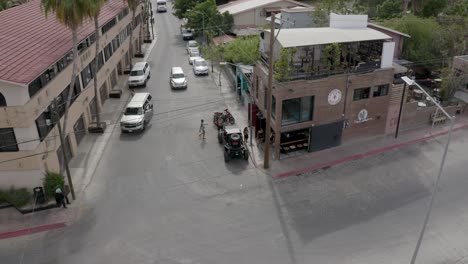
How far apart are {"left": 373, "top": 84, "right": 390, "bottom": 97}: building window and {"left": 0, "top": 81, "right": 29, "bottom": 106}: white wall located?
21.7m

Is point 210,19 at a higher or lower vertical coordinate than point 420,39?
higher

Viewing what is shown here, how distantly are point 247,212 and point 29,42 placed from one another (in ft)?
56.4

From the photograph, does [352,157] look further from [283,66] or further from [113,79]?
[113,79]

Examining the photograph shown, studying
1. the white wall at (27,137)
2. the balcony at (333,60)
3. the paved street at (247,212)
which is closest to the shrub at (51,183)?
the paved street at (247,212)

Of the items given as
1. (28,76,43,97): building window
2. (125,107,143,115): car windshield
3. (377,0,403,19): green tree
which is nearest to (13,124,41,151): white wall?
(28,76,43,97): building window

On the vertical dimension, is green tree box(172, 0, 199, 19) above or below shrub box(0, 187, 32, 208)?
above

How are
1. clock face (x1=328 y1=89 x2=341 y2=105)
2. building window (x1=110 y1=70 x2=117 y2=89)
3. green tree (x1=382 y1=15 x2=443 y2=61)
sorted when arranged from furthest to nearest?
building window (x1=110 y1=70 x2=117 y2=89)
green tree (x1=382 y1=15 x2=443 y2=61)
clock face (x1=328 y1=89 x2=341 y2=105)

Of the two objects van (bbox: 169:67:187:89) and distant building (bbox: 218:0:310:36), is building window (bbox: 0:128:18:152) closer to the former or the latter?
van (bbox: 169:67:187:89)

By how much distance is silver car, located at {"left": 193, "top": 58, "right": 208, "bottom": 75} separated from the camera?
1694 inches

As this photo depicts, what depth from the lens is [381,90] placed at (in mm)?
26547

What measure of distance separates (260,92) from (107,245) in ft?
48.9

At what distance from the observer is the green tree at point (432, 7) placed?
156 ft

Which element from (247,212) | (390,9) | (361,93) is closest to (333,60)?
(361,93)

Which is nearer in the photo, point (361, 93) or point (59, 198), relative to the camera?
point (59, 198)
